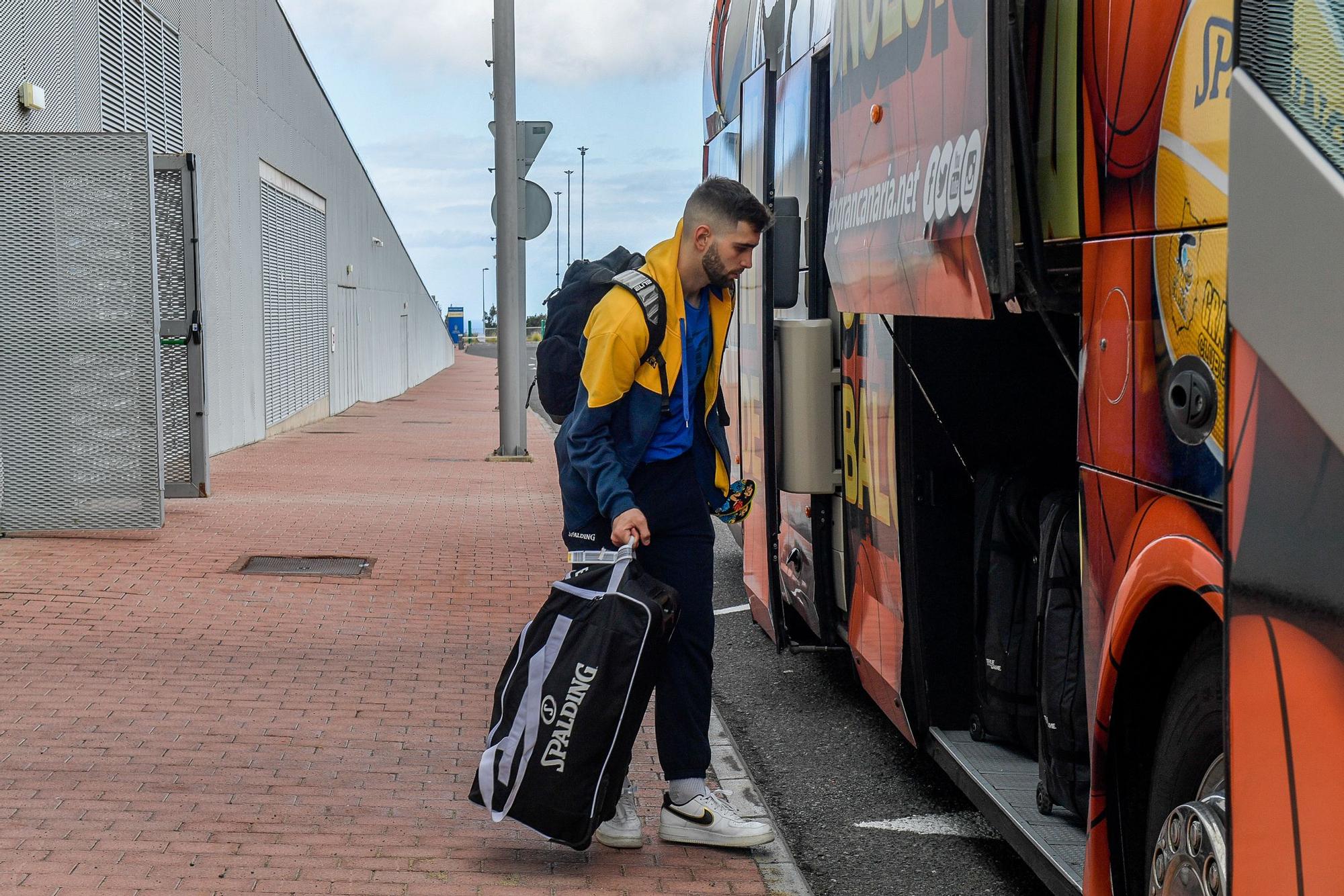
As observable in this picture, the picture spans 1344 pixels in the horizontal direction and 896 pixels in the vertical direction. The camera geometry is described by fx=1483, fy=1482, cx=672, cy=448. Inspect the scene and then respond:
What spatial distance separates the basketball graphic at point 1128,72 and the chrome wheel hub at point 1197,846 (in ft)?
3.69

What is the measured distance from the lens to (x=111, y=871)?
3967mm

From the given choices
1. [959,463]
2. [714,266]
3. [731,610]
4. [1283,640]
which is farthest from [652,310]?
[731,610]

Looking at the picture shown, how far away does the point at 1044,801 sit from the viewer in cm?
379

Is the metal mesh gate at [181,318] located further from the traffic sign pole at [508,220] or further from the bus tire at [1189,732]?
the bus tire at [1189,732]

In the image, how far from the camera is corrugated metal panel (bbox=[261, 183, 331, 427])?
22500 millimetres

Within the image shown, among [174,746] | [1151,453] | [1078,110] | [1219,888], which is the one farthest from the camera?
[174,746]

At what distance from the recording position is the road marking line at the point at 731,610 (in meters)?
8.55

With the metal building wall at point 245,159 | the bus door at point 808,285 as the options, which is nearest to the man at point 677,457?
the bus door at point 808,285

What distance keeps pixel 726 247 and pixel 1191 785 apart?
6.70ft

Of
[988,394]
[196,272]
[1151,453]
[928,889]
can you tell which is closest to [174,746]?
[928,889]

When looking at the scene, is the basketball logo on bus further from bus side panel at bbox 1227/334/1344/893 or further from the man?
bus side panel at bbox 1227/334/1344/893

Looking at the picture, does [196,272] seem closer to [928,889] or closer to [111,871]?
[111,871]

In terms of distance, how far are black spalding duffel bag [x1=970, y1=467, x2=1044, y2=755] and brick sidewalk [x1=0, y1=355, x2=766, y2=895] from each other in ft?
2.96

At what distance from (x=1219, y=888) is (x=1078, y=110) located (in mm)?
1557
